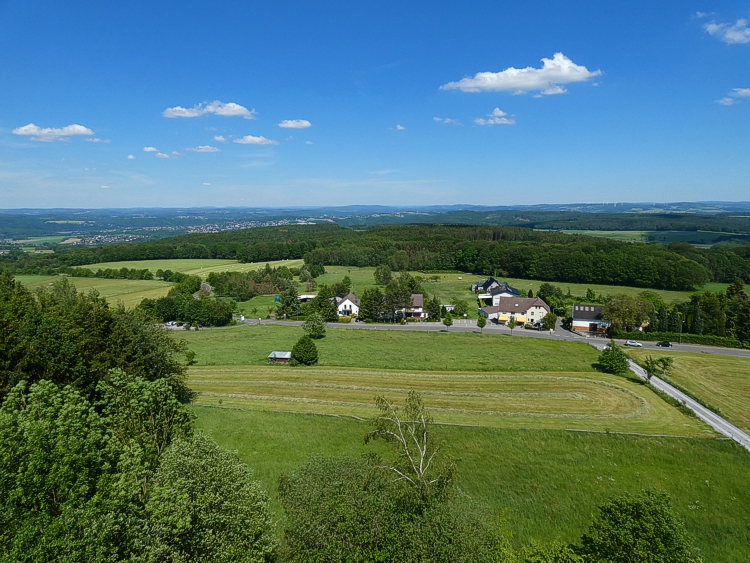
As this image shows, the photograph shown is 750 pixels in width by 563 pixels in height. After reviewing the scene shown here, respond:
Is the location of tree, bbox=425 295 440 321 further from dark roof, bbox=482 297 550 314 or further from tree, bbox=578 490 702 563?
tree, bbox=578 490 702 563

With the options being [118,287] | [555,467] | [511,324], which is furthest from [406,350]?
[118,287]

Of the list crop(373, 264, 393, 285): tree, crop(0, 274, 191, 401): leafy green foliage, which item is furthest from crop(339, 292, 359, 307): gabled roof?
crop(0, 274, 191, 401): leafy green foliage

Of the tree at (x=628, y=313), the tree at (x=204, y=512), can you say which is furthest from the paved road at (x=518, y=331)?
Result: the tree at (x=204, y=512)

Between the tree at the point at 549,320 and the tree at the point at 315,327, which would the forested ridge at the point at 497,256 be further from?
the tree at the point at 315,327

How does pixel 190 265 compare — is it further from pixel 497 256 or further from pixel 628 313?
pixel 628 313

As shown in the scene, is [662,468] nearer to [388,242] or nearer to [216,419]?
[216,419]

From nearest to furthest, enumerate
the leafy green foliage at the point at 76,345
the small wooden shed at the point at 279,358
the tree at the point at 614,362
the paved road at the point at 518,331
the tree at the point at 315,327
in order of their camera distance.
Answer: the leafy green foliage at the point at 76,345 < the tree at the point at 614,362 < the small wooden shed at the point at 279,358 < the paved road at the point at 518,331 < the tree at the point at 315,327

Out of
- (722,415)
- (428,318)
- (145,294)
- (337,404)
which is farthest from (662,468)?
(145,294)
